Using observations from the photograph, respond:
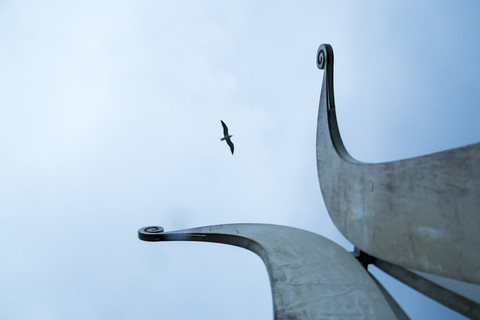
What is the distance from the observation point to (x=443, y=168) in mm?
3393

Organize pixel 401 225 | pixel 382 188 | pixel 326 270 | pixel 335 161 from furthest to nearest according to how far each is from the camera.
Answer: pixel 335 161 < pixel 326 270 < pixel 382 188 < pixel 401 225

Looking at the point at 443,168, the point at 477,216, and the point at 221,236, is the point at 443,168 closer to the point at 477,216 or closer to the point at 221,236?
the point at 477,216

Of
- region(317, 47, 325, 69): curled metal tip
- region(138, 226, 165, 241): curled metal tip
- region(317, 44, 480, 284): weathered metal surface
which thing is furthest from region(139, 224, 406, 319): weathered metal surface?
region(317, 47, 325, 69): curled metal tip

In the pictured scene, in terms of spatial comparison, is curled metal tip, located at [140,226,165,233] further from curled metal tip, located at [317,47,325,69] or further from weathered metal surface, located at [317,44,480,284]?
curled metal tip, located at [317,47,325,69]

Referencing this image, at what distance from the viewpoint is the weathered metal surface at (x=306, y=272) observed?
3.94m

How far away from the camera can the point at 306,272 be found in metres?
4.96

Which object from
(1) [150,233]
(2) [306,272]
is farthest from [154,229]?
(2) [306,272]

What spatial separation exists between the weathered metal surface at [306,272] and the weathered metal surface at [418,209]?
1.81 feet

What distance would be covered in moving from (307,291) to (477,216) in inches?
90.6

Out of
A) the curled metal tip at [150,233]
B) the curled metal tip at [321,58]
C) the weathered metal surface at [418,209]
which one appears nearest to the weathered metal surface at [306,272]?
the curled metal tip at [150,233]

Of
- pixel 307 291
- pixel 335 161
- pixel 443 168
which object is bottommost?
pixel 307 291

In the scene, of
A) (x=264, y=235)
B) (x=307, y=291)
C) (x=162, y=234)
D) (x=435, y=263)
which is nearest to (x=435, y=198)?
(x=435, y=263)

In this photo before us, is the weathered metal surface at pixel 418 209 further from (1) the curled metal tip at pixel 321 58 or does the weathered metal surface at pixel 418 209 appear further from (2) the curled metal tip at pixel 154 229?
(2) the curled metal tip at pixel 154 229

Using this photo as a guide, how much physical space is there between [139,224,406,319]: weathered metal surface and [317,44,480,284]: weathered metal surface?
551mm
